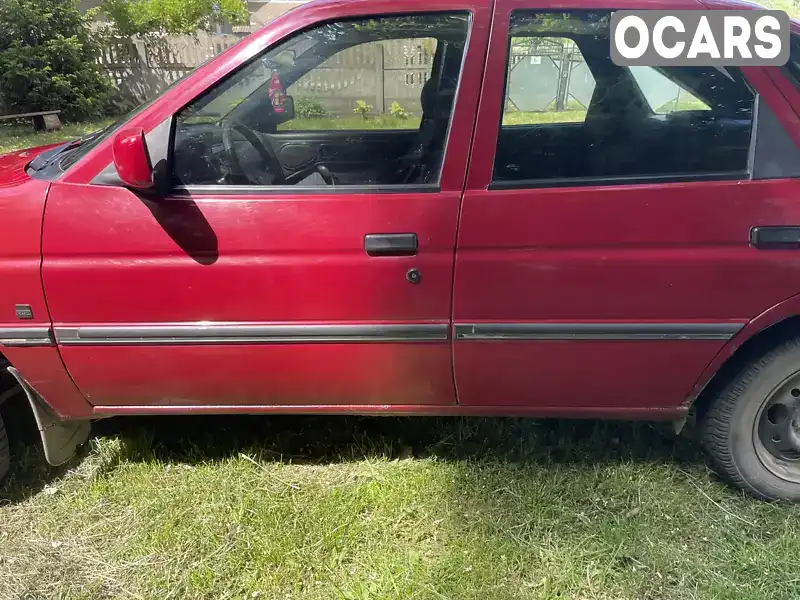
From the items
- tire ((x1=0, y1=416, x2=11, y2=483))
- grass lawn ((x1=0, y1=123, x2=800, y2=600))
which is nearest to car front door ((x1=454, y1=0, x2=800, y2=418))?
grass lawn ((x1=0, y1=123, x2=800, y2=600))

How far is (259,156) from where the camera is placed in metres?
2.39

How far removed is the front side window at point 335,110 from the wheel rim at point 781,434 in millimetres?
1559

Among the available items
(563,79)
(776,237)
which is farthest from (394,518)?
(563,79)

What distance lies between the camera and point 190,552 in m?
2.18

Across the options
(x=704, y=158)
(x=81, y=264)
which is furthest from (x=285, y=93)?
(x=704, y=158)

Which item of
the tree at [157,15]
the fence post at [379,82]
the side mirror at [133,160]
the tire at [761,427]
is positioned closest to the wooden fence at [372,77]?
the fence post at [379,82]

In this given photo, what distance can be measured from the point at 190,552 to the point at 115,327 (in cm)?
86

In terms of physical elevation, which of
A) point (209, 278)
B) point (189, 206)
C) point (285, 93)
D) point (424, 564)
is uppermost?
point (285, 93)

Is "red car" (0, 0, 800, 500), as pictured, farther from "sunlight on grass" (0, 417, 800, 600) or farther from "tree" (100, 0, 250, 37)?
"tree" (100, 0, 250, 37)

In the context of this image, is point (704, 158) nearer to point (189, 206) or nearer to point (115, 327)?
point (189, 206)

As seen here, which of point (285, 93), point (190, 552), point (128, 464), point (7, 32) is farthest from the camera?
point (7, 32)

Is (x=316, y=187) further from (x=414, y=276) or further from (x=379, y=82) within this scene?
(x=379, y=82)

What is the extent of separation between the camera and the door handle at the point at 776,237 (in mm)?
1946

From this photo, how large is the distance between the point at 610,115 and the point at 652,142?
0.30 metres
